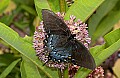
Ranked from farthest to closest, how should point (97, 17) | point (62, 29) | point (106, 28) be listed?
1. point (106, 28)
2. point (97, 17)
3. point (62, 29)

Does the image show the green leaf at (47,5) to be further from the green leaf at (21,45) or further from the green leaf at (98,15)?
the green leaf at (98,15)

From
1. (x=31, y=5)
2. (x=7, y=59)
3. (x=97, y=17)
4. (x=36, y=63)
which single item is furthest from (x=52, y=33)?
(x=31, y=5)

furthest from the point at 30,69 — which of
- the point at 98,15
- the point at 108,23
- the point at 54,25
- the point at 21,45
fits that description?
the point at 108,23

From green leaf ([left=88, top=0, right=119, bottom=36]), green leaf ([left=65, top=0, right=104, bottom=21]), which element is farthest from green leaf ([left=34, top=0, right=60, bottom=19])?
green leaf ([left=88, top=0, right=119, bottom=36])

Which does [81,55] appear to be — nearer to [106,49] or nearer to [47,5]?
[106,49]

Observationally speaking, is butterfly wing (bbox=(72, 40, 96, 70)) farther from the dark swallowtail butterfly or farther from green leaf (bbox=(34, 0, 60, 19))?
green leaf (bbox=(34, 0, 60, 19))

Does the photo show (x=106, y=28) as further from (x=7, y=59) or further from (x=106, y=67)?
(x=7, y=59)
